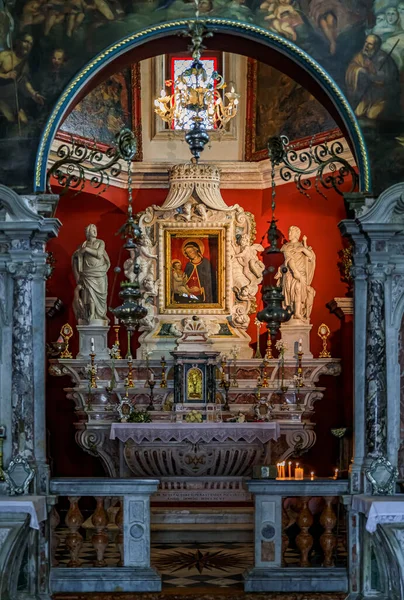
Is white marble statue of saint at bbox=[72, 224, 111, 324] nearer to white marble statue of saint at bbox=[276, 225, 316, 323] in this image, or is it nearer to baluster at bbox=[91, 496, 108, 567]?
white marble statue of saint at bbox=[276, 225, 316, 323]

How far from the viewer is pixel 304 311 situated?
15.3 meters

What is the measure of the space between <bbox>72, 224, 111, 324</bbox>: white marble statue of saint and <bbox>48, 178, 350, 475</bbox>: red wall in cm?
51

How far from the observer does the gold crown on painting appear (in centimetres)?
1564

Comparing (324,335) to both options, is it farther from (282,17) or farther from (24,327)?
(24,327)

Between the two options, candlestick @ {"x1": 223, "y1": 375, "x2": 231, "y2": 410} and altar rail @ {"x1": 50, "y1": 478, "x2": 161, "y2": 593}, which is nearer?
altar rail @ {"x1": 50, "y1": 478, "x2": 161, "y2": 593}

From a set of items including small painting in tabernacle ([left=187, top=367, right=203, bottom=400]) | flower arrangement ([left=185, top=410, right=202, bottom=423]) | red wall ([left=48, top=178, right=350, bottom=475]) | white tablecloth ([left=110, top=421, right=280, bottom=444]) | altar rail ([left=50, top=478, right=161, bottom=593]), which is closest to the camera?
altar rail ([left=50, top=478, right=161, bottom=593])

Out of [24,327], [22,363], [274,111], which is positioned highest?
[274,111]

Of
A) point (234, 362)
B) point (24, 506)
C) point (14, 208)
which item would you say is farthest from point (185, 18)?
point (234, 362)

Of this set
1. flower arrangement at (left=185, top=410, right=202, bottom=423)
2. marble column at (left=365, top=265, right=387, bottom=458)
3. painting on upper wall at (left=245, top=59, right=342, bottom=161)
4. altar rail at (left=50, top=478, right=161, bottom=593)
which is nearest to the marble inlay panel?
marble column at (left=365, top=265, right=387, bottom=458)

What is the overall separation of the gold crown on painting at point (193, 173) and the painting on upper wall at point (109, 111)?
2.31 feet

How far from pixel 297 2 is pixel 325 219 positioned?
4.92 meters

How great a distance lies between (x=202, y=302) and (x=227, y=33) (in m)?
4.97

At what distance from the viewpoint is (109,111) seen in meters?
15.9

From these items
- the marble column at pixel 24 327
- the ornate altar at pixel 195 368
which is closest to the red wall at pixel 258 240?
the ornate altar at pixel 195 368
